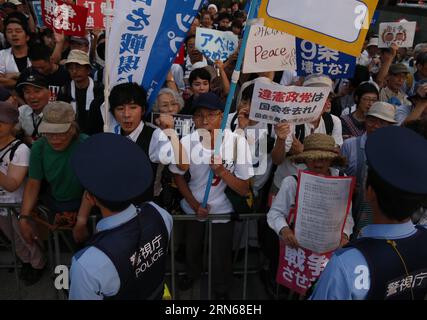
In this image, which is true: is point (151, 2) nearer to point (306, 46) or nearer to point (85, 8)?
point (306, 46)

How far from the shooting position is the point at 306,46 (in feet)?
12.0

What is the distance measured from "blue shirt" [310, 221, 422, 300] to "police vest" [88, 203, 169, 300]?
2.93ft

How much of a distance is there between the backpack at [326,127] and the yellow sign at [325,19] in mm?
1050

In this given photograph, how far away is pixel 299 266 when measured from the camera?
2740mm

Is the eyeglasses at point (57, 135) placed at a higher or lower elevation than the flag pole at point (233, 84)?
lower

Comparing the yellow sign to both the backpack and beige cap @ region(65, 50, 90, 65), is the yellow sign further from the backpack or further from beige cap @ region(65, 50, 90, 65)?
beige cap @ region(65, 50, 90, 65)

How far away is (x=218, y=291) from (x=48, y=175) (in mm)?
1877

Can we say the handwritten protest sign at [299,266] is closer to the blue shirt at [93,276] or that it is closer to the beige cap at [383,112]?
the blue shirt at [93,276]

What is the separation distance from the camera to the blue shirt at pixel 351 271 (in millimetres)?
1635

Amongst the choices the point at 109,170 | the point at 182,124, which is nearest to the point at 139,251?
A: the point at 109,170

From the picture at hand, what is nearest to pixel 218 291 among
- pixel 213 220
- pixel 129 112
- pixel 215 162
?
pixel 213 220

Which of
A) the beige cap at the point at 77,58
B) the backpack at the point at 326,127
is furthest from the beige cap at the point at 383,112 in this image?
the beige cap at the point at 77,58

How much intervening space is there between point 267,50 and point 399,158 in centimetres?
212

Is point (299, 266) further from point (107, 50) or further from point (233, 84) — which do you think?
point (107, 50)
